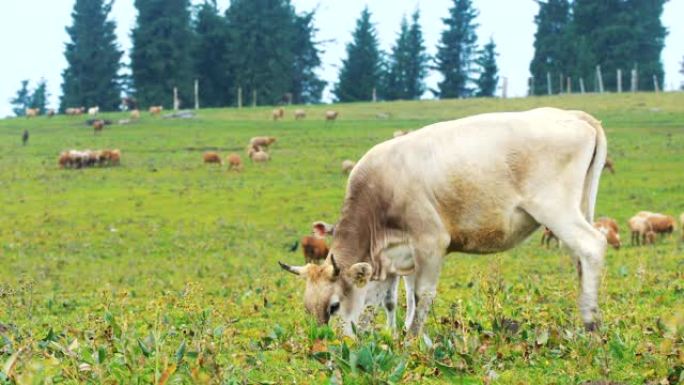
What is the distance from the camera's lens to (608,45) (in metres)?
74.7

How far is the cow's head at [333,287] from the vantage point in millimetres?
8672

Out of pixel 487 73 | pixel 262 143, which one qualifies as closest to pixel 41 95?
pixel 487 73

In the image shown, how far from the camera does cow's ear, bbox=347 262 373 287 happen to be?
28.2 feet

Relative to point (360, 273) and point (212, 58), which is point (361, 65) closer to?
point (212, 58)

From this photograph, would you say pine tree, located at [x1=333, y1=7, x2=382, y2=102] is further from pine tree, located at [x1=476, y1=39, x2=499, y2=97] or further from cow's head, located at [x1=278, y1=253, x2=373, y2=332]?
cow's head, located at [x1=278, y1=253, x2=373, y2=332]

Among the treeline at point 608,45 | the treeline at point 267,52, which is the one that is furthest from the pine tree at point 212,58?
the treeline at point 608,45

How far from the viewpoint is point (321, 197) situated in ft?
103

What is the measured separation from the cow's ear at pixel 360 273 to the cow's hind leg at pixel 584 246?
1.63 m

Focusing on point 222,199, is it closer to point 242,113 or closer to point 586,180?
point 586,180

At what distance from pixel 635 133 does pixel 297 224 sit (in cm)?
2506

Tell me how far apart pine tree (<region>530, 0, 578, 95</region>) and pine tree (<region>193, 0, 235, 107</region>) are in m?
25.7

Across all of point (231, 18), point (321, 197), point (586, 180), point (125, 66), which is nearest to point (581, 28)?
point (231, 18)

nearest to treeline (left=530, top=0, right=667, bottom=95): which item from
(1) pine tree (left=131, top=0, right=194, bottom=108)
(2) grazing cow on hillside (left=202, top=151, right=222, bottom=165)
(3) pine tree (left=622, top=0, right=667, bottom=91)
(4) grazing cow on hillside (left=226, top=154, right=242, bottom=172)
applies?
(3) pine tree (left=622, top=0, right=667, bottom=91)

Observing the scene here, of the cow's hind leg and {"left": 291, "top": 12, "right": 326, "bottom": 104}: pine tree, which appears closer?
the cow's hind leg
